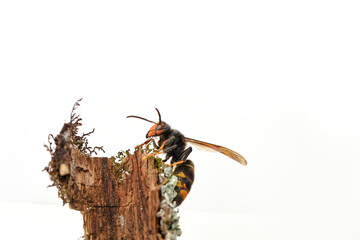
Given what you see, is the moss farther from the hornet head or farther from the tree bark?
the hornet head

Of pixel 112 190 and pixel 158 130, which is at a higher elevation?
pixel 158 130

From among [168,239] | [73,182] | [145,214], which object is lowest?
[168,239]

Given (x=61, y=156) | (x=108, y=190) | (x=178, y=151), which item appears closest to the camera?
(x=61, y=156)

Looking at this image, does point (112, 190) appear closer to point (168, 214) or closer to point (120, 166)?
point (120, 166)

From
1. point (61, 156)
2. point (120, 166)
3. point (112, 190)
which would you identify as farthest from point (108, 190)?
point (61, 156)

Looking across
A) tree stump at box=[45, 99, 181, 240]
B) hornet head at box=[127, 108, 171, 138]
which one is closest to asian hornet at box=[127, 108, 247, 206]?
hornet head at box=[127, 108, 171, 138]

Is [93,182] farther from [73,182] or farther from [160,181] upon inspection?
[160,181]

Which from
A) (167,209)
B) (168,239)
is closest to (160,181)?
(167,209)

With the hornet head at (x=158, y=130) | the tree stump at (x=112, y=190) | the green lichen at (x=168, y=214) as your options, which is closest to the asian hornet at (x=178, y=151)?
the hornet head at (x=158, y=130)
